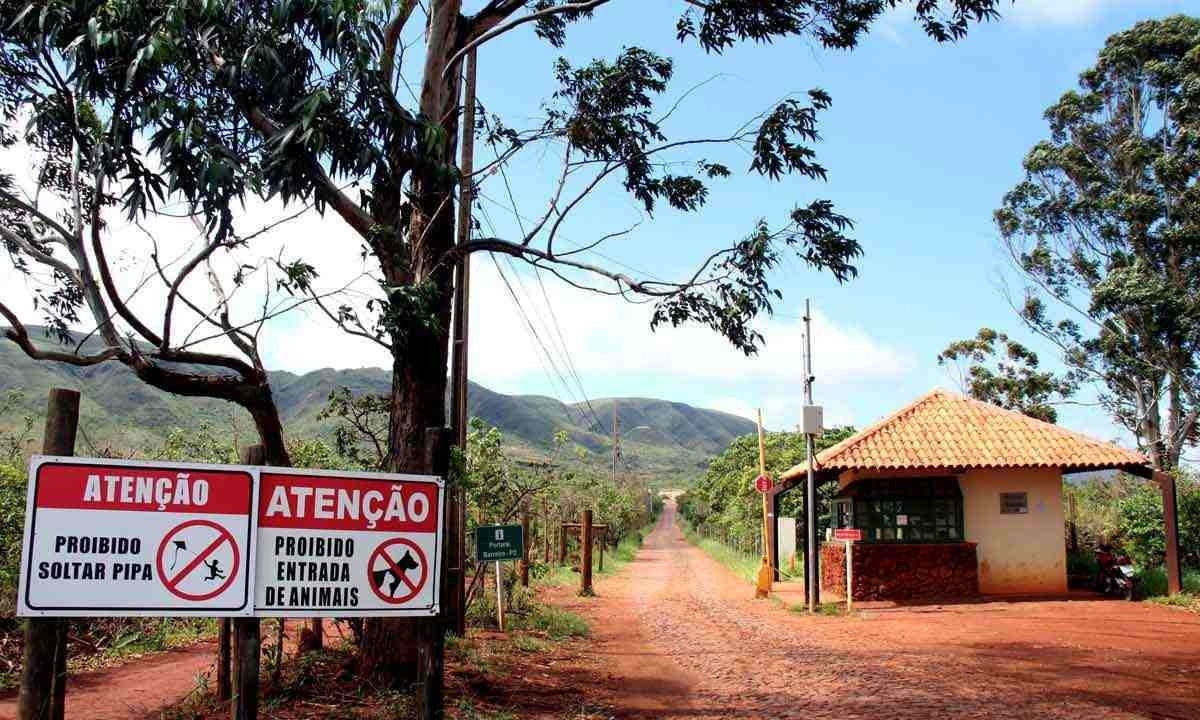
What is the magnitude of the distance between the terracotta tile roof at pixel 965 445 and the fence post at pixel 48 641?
51.3 ft

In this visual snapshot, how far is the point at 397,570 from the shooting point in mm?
5477

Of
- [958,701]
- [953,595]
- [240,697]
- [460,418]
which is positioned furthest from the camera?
[953,595]

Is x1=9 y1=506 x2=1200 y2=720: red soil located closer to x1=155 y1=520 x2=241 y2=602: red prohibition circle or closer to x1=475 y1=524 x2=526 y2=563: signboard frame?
x1=475 y1=524 x2=526 y2=563: signboard frame

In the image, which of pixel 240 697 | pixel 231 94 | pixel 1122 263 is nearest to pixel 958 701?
pixel 240 697

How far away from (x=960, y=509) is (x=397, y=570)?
55.0 feet

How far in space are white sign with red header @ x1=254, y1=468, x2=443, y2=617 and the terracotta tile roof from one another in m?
14.5

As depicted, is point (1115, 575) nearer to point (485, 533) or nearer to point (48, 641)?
point (485, 533)

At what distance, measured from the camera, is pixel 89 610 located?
15.6 feet

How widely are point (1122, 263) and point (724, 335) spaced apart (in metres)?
24.7

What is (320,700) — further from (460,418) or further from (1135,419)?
(1135,419)

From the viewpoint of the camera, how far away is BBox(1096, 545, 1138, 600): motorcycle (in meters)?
18.6

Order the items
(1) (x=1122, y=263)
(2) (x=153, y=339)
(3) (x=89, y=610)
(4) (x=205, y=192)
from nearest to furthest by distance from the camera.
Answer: (3) (x=89, y=610) < (4) (x=205, y=192) < (2) (x=153, y=339) < (1) (x=1122, y=263)

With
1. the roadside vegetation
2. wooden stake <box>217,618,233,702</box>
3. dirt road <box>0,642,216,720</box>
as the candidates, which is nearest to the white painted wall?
the roadside vegetation

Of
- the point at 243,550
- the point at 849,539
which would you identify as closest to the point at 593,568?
the point at 849,539
